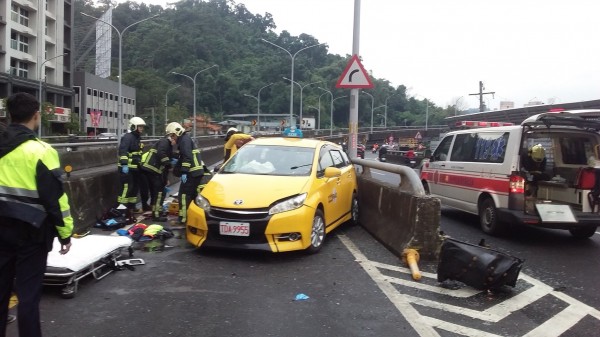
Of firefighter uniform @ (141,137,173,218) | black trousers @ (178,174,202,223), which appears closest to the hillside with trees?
firefighter uniform @ (141,137,173,218)

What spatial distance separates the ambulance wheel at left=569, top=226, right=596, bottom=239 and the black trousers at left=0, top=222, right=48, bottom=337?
8.04 m

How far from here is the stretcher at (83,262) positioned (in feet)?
16.0

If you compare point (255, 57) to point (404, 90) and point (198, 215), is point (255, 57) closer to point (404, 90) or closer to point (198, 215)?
point (404, 90)

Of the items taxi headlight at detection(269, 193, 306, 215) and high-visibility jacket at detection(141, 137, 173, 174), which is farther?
high-visibility jacket at detection(141, 137, 173, 174)

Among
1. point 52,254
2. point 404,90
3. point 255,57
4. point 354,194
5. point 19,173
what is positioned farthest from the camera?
point 404,90

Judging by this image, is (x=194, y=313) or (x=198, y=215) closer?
(x=194, y=313)

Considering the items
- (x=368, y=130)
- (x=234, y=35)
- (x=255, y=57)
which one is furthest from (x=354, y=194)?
(x=234, y=35)

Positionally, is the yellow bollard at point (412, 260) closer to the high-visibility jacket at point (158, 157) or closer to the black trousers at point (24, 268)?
the black trousers at point (24, 268)

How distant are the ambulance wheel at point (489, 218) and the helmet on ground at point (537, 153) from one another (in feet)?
3.38

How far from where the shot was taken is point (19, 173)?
136 inches

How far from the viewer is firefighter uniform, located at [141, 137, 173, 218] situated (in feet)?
29.7

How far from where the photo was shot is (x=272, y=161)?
778 centimetres

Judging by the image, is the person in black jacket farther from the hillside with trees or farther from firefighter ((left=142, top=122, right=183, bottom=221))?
the hillside with trees

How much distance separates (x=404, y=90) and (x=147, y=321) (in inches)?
5158
